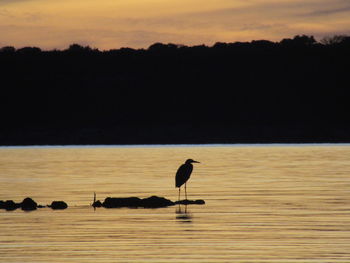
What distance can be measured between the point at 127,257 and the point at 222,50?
142633 millimetres

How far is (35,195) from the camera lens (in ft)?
115

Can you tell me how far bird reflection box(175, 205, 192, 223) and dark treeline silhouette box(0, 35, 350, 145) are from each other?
311 ft

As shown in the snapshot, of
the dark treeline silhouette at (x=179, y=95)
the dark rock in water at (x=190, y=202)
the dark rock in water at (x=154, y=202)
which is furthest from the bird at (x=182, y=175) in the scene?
the dark treeline silhouette at (x=179, y=95)

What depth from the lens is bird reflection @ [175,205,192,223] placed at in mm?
26097

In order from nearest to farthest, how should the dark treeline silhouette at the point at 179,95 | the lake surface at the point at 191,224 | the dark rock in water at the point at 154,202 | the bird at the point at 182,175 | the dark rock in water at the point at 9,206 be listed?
the lake surface at the point at 191,224, the dark rock in water at the point at 9,206, the dark rock in water at the point at 154,202, the bird at the point at 182,175, the dark treeline silhouette at the point at 179,95

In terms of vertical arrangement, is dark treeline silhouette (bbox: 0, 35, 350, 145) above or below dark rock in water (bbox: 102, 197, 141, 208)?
above

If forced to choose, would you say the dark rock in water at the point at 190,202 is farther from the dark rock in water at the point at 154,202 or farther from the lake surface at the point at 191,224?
the dark rock in water at the point at 154,202

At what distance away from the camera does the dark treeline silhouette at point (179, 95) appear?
5315 inches

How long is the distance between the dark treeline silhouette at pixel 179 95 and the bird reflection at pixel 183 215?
9482 cm

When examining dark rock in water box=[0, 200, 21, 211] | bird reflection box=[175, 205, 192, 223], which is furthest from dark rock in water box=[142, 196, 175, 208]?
dark rock in water box=[0, 200, 21, 211]

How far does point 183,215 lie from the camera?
2738cm

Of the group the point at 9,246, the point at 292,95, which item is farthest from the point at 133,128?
the point at 9,246

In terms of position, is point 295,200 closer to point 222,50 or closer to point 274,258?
point 274,258

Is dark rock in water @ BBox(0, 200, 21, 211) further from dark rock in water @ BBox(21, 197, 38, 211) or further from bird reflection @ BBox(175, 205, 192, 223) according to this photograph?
bird reflection @ BBox(175, 205, 192, 223)
